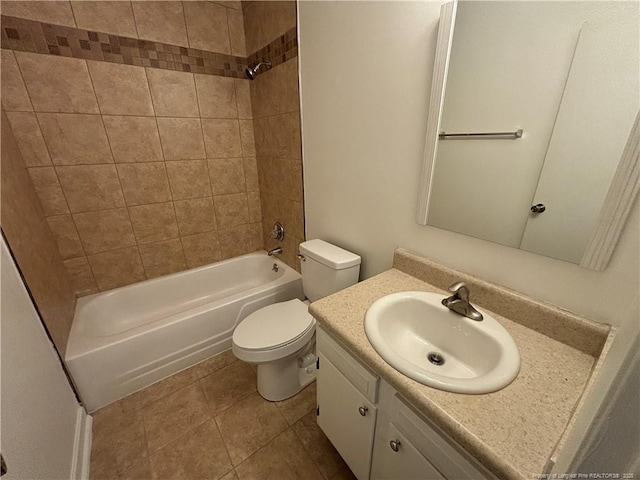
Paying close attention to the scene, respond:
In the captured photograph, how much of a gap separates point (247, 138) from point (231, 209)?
613 millimetres

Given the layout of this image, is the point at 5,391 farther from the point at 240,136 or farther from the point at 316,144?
the point at 240,136

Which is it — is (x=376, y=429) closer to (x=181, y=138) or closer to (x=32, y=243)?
(x=32, y=243)

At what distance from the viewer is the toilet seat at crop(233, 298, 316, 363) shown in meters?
Result: 1.29

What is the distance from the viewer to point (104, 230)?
71.2 inches

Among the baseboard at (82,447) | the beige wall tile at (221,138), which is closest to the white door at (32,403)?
the baseboard at (82,447)

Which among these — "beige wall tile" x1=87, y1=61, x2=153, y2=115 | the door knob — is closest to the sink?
the door knob

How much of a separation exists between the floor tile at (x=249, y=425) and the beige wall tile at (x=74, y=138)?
1.76m

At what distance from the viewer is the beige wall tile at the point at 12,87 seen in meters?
1.37

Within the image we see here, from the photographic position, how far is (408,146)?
106cm

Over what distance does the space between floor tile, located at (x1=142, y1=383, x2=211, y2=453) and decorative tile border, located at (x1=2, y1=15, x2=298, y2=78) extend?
2048mm

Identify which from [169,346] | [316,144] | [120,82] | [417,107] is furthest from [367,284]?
[120,82]

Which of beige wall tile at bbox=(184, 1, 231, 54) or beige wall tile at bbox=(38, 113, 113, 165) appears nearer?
beige wall tile at bbox=(38, 113, 113, 165)

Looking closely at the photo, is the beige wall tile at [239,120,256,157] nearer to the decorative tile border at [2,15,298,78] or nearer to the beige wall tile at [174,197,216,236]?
the decorative tile border at [2,15,298,78]

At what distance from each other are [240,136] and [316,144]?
0.93 meters
